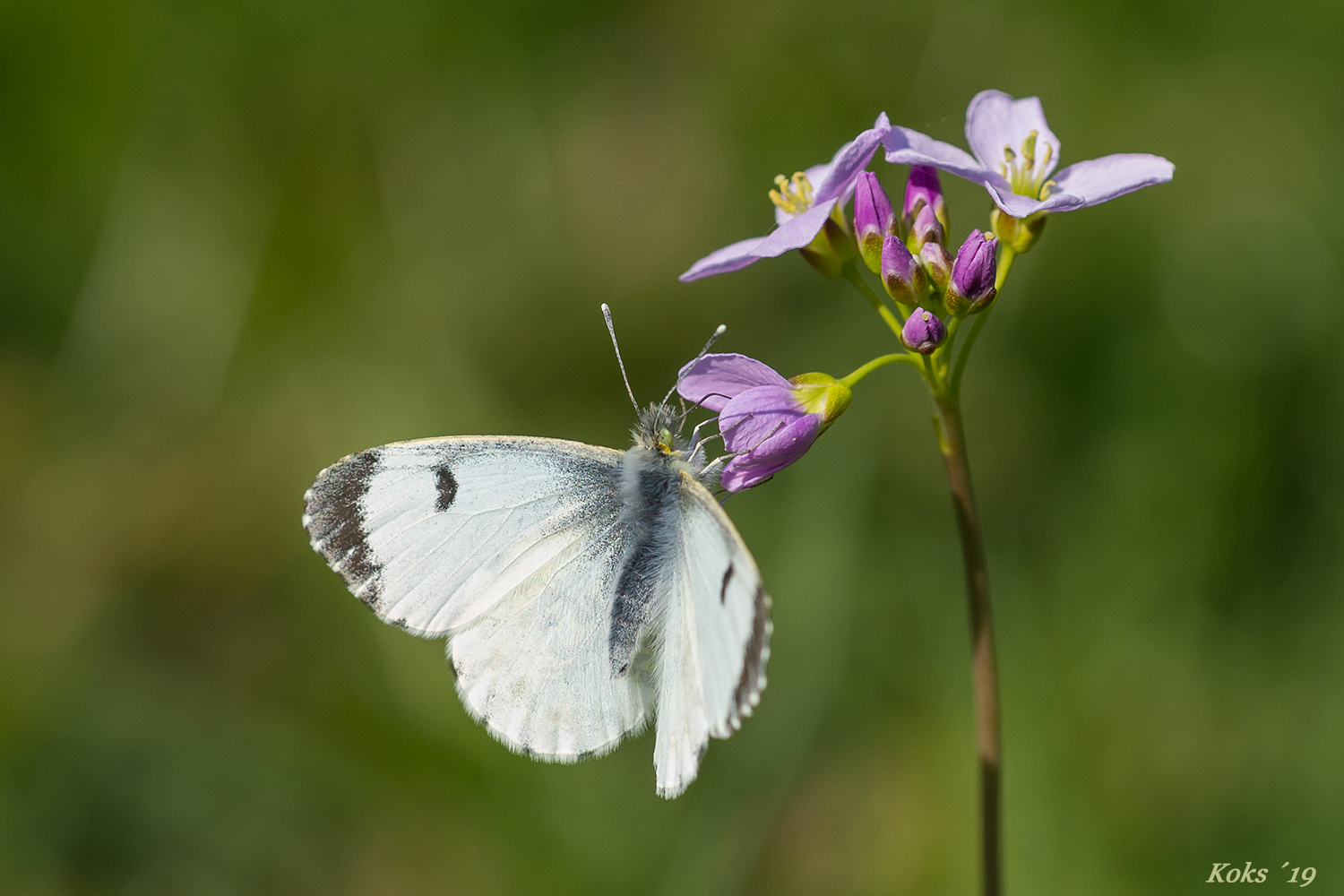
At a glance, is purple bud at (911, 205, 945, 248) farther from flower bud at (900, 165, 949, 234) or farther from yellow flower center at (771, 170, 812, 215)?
yellow flower center at (771, 170, 812, 215)

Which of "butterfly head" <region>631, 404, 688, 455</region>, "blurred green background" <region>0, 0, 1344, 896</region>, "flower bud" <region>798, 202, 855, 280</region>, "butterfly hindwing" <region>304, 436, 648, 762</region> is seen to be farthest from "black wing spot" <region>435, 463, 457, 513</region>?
"blurred green background" <region>0, 0, 1344, 896</region>

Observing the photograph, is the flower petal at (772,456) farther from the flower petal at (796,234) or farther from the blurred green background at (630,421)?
the blurred green background at (630,421)

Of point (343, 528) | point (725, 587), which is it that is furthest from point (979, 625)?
point (343, 528)

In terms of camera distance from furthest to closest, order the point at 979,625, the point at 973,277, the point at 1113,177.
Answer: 1. the point at 1113,177
2. the point at 973,277
3. the point at 979,625

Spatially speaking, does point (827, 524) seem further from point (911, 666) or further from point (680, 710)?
point (680, 710)

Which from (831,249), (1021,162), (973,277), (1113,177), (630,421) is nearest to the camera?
(973,277)

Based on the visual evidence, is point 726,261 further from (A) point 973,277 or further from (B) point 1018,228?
(B) point 1018,228
